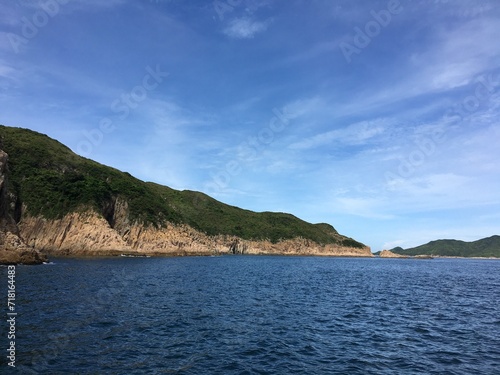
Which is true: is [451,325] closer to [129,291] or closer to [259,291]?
[259,291]

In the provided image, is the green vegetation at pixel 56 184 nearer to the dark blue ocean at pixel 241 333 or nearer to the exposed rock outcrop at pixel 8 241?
the exposed rock outcrop at pixel 8 241

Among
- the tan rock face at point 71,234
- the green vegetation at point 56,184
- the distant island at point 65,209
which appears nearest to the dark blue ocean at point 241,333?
the distant island at point 65,209

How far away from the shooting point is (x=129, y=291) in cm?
4216

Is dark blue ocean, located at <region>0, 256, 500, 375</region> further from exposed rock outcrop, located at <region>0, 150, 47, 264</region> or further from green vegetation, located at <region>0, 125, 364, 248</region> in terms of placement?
green vegetation, located at <region>0, 125, 364, 248</region>

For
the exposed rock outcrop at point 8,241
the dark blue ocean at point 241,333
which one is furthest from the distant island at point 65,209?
the dark blue ocean at point 241,333

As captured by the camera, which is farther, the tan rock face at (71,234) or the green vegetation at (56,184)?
the green vegetation at (56,184)

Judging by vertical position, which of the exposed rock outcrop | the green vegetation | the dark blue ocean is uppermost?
the green vegetation

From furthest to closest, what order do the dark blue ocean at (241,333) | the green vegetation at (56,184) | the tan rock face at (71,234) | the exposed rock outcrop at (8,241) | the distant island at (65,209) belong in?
the green vegetation at (56,184) → the tan rock face at (71,234) → the distant island at (65,209) → the exposed rock outcrop at (8,241) → the dark blue ocean at (241,333)

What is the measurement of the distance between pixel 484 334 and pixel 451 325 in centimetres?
309

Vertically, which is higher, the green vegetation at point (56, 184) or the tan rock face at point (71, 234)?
the green vegetation at point (56, 184)

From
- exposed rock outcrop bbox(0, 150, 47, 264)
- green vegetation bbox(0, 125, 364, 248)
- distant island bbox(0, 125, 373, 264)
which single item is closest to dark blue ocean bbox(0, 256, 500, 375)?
exposed rock outcrop bbox(0, 150, 47, 264)

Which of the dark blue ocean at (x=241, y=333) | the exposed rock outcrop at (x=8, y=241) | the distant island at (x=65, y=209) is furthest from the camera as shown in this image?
the distant island at (x=65, y=209)

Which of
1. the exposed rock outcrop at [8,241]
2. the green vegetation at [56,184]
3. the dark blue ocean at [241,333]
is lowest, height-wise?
the dark blue ocean at [241,333]

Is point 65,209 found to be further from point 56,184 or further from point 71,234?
point 56,184
